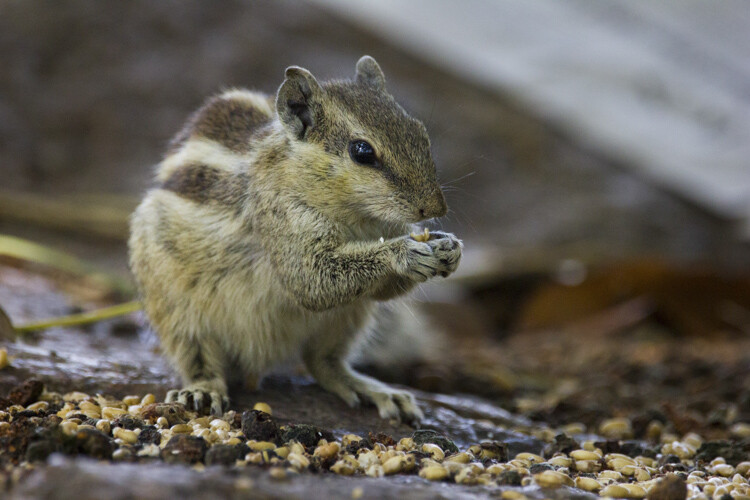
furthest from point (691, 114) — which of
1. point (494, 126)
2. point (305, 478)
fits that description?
point (305, 478)

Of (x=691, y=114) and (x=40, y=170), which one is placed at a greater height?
(x=691, y=114)

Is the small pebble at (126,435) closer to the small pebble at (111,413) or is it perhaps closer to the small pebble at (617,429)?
the small pebble at (111,413)

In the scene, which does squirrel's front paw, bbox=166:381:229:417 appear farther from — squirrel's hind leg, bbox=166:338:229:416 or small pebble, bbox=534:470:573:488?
small pebble, bbox=534:470:573:488

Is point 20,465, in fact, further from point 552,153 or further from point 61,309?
point 552,153

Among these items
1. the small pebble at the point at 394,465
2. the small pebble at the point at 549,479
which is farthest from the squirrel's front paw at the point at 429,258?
the small pebble at the point at 549,479

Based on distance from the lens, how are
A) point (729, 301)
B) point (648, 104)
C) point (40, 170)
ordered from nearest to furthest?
point (729, 301)
point (40, 170)
point (648, 104)

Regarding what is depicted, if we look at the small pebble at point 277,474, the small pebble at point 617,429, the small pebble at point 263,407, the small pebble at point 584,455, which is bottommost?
the small pebble at point 277,474
